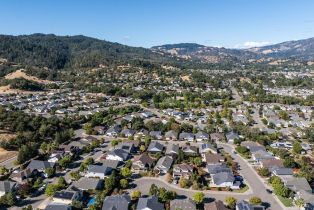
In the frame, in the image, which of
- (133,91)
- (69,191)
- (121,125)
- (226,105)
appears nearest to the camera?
(69,191)

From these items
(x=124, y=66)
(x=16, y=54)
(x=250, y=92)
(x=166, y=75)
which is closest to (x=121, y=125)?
(x=250, y=92)

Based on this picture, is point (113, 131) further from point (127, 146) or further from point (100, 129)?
point (127, 146)

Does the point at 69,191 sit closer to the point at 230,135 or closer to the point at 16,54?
the point at 230,135

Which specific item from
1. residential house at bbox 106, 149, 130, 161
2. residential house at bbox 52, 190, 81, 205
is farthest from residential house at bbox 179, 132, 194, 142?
residential house at bbox 52, 190, 81, 205

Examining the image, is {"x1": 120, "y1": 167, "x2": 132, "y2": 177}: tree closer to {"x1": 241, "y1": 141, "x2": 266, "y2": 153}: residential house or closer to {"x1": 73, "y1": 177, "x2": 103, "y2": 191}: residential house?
{"x1": 73, "y1": 177, "x2": 103, "y2": 191}: residential house

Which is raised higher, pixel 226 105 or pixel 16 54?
pixel 16 54

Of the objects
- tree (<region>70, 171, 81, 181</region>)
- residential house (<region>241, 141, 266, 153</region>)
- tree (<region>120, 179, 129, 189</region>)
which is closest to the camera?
tree (<region>120, 179, 129, 189</region>)
